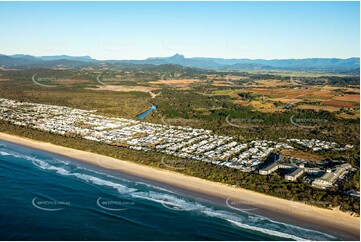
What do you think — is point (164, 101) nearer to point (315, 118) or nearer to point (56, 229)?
point (315, 118)

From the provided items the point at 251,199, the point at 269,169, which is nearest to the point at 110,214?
the point at 251,199

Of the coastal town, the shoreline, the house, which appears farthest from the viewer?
the coastal town

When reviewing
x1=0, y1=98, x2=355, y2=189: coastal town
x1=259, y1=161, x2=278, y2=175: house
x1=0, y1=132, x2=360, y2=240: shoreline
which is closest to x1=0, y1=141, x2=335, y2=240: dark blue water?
x1=0, y1=132, x2=360, y2=240: shoreline

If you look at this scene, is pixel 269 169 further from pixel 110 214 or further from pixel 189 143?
pixel 110 214

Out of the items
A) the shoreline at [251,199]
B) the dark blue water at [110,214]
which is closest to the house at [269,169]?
the shoreline at [251,199]

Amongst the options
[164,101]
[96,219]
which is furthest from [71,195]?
[164,101]

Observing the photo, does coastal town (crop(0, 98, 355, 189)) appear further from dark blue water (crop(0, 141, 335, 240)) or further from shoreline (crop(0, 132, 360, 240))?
dark blue water (crop(0, 141, 335, 240))
